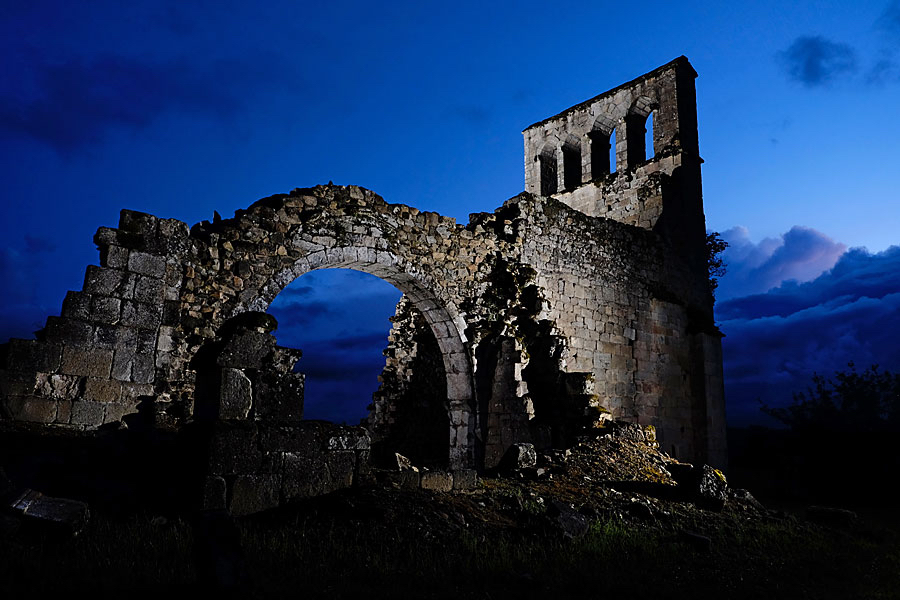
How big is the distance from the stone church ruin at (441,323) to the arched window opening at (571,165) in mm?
44

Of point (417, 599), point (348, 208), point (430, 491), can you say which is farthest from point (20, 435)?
point (348, 208)

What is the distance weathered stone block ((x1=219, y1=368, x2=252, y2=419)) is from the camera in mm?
5242

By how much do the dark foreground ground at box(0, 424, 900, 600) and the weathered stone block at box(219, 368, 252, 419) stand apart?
84 cm

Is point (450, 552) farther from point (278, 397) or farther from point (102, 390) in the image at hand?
point (102, 390)

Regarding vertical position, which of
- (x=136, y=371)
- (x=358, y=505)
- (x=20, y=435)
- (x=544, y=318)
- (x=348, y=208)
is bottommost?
(x=358, y=505)

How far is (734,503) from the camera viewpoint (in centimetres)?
788

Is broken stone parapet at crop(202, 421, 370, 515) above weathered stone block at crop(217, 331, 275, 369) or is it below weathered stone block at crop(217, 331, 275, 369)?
below

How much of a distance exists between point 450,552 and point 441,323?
20.8ft

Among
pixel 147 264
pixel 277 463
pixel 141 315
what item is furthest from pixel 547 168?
pixel 277 463

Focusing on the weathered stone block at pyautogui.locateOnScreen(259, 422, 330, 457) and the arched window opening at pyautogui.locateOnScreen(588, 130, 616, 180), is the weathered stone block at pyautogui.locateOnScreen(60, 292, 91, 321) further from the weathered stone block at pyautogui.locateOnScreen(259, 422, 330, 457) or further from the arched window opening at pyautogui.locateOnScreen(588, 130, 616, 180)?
the arched window opening at pyautogui.locateOnScreen(588, 130, 616, 180)

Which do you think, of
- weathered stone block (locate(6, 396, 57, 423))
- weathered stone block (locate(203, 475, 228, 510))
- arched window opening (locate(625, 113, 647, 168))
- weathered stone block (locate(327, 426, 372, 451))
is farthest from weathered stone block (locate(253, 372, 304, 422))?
arched window opening (locate(625, 113, 647, 168))

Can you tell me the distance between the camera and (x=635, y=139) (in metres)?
15.8

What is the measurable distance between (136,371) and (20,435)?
1592 millimetres

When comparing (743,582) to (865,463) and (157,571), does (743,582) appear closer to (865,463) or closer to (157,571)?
(157,571)
